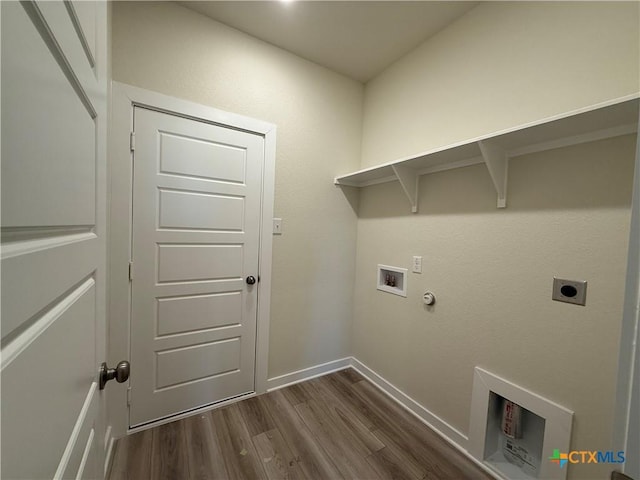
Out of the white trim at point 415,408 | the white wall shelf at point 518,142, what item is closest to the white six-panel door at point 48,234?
the white wall shelf at point 518,142

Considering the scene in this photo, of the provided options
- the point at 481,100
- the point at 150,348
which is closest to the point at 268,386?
the point at 150,348

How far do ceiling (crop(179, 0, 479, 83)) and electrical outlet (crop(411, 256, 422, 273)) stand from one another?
1.62 metres

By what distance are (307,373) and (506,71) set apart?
259cm

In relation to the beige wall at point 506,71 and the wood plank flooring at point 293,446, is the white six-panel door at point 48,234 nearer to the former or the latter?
the wood plank flooring at point 293,446

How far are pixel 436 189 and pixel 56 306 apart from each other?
1890 mm

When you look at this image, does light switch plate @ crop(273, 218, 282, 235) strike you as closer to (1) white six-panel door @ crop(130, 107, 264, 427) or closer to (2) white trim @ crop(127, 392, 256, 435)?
(1) white six-panel door @ crop(130, 107, 264, 427)

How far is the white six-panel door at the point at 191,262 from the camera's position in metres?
1.56

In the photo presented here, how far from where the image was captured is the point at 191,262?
1700 millimetres

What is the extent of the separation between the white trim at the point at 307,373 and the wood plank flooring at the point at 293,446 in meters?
0.13

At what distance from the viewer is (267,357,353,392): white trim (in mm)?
2061

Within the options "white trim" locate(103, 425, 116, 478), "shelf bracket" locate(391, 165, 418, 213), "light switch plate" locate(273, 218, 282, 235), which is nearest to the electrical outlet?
"shelf bracket" locate(391, 165, 418, 213)

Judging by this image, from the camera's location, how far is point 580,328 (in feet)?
3.73

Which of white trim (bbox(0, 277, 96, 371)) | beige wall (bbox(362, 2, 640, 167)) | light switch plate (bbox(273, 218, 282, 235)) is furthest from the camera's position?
light switch plate (bbox(273, 218, 282, 235))

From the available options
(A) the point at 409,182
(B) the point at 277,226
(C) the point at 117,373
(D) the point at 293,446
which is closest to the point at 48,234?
(C) the point at 117,373
